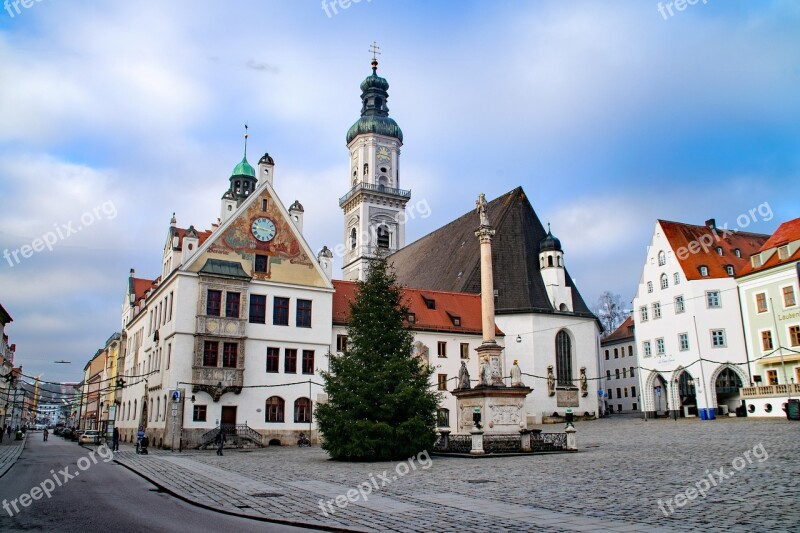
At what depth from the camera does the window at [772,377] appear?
42.2 metres

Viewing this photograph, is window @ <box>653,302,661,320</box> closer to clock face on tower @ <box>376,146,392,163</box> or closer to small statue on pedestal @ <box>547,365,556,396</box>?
small statue on pedestal @ <box>547,365,556,396</box>

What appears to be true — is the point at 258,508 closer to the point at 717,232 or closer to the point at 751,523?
the point at 751,523

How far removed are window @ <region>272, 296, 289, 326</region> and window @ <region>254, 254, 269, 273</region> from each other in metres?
1.98

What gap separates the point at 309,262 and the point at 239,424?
11.0 m

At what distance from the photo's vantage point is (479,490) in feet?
47.8

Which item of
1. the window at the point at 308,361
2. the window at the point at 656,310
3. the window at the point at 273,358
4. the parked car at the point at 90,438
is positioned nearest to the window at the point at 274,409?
the window at the point at 273,358

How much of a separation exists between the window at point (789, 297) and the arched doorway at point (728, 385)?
5.82 meters

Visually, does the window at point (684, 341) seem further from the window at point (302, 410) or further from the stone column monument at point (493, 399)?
the window at point (302, 410)

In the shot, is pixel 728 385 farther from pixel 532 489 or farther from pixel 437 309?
pixel 532 489

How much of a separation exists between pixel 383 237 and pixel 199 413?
168 ft

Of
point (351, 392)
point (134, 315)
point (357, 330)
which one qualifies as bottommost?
point (351, 392)

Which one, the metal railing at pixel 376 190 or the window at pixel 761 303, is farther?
the metal railing at pixel 376 190

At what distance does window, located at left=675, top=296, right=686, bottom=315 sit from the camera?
47.5 meters

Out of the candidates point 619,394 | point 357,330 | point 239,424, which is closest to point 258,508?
point 357,330
